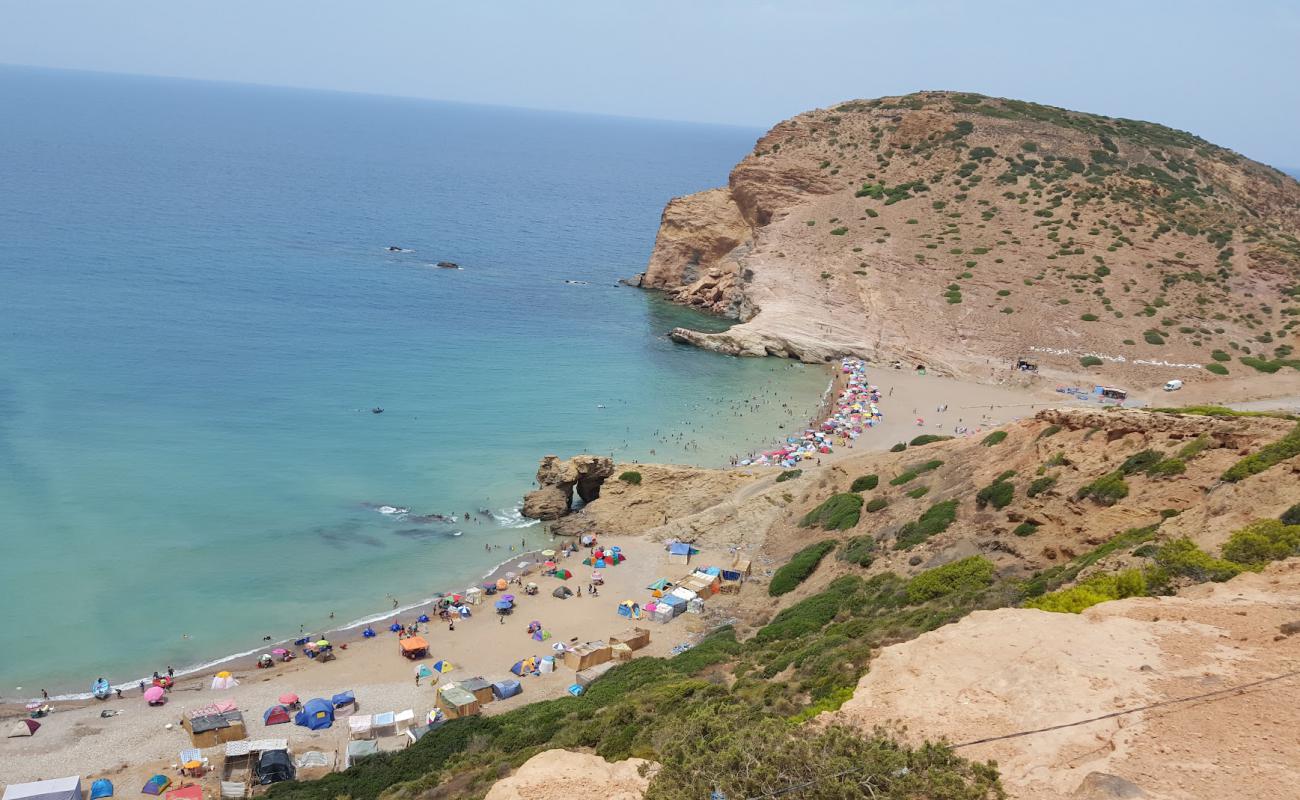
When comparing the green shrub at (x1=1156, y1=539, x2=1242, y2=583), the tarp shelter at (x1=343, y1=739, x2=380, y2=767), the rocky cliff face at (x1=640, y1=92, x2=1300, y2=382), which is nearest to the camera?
the green shrub at (x1=1156, y1=539, x2=1242, y2=583)

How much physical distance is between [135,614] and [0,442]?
655 inches

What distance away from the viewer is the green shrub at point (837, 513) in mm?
30062

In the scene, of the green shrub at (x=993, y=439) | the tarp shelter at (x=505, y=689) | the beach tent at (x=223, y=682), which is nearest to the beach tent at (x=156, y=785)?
Result: the beach tent at (x=223, y=682)

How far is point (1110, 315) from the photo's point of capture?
60344 millimetres

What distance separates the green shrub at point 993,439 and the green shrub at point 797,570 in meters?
5.99

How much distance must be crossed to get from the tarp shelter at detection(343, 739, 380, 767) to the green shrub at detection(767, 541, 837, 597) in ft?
40.7

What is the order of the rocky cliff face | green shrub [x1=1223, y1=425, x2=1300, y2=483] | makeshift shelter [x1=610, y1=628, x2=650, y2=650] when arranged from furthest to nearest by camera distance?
the rocky cliff face
makeshift shelter [x1=610, y1=628, x2=650, y2=650]
green shrub [x1=1223, y1=425, x2=1300, y2=483]

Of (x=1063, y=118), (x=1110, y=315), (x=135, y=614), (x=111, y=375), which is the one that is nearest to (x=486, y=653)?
(x=135, y=614)

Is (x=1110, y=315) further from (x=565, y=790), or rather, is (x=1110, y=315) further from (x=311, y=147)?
(x=311, y=147)

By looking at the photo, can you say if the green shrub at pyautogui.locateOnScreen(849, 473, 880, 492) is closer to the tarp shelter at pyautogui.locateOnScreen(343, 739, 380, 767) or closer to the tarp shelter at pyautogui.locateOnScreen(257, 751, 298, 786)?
the tarp shelter at pyautogui.locateOnScreen(343, 739, 380, 767)

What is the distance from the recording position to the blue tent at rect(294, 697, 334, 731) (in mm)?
24719

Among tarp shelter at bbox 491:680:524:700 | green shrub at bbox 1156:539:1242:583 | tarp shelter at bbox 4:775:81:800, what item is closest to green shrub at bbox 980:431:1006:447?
green shrub at bbox 1156:539:1242:583

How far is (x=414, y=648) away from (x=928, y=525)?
52.8ft

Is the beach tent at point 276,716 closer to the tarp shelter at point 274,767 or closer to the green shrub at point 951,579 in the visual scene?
the tarp shelter at point 274,767
